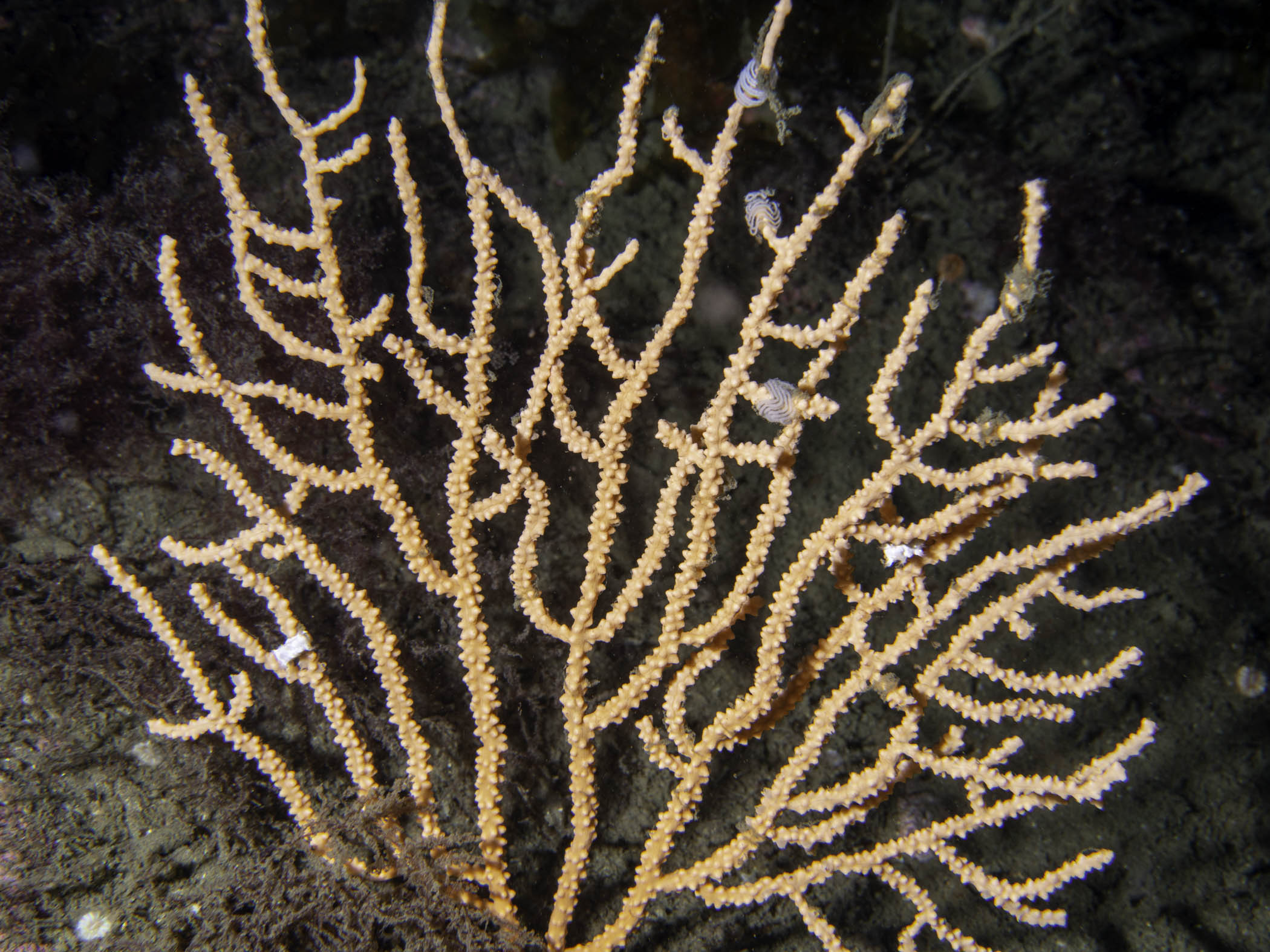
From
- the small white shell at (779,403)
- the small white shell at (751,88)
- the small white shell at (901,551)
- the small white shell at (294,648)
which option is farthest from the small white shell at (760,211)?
the small white shell at (294,648)

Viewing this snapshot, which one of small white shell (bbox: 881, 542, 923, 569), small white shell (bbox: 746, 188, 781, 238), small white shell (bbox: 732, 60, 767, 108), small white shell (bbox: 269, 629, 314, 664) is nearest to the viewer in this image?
small white shell (bbox: 732, 60, 767, 108)

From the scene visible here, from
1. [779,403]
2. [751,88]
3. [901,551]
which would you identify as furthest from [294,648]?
[751,88]

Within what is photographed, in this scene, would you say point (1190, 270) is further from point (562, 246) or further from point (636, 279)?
point (562, 246)

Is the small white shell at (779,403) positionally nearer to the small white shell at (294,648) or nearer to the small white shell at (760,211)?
the small white shell at (760,211)

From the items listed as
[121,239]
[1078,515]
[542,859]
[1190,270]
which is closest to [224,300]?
[121,239]

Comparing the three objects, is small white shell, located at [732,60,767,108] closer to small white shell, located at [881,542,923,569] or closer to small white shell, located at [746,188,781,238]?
small white shell, located at [746,188,781,238]

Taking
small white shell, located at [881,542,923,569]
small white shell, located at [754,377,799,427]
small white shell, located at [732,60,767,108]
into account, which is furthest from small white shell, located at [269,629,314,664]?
small white shell, located at [732,60,767,108]

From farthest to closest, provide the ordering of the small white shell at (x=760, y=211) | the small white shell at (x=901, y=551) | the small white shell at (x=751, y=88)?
1. the small white shell at (x=901, y=551)
2. the small white shell at (x=760, y=211)
3. the small white shell at (x=751, y=88)

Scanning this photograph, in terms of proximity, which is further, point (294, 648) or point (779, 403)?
point (294, 648)

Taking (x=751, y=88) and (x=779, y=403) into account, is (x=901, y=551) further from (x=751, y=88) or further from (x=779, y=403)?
(x=751, y=88)
